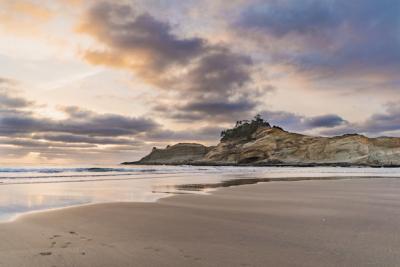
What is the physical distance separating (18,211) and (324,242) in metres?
6.30

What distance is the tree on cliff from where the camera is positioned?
112 m

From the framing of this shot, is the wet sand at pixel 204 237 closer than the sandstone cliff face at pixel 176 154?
Yes

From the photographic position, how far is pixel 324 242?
15.9ft

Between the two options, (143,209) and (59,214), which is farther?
(143,209)

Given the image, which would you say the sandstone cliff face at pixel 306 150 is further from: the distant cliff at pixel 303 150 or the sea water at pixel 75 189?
the sea water at pixel 75 189

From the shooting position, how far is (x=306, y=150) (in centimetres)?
8319

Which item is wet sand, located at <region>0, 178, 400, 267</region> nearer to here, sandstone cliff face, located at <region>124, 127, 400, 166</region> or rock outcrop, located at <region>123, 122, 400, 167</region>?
sandstone cliff face, located at <region>124, 127, 400, 166</region>

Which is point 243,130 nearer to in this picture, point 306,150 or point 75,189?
point 306,150

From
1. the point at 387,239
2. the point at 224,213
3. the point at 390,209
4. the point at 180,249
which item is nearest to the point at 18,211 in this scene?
the point at 224,213

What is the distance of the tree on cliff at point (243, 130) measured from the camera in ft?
369

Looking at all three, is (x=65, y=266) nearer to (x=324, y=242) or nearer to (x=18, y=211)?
(x=324, y=242)

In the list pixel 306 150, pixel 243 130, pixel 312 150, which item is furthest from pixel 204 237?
pixel 243 130

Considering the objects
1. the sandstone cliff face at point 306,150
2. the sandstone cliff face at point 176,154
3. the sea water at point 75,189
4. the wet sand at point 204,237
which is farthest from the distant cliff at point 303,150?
the wet sand at point 204,237

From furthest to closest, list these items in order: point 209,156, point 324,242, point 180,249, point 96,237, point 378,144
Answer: point 209,156 < point 378,144 < point 96,237 < point 324,242 < point 180,249
